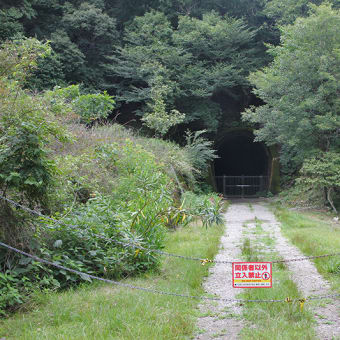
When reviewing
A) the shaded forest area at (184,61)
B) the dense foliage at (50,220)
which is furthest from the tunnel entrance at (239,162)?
the dense foliage at (50,220)

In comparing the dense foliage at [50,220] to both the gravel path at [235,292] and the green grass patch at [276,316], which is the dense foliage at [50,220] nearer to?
the gravel path at [235,292]

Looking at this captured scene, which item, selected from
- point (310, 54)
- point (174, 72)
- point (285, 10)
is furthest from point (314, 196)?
point (285, 10)

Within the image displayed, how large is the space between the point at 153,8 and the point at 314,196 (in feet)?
49.4

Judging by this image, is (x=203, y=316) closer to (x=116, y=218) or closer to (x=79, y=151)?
(x=116, y=218)

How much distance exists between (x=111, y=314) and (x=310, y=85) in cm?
1273

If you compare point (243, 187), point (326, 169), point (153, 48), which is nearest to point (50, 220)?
point (326, 169)

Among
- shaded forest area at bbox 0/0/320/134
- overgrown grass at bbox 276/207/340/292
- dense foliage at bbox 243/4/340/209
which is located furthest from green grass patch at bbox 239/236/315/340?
shaded forest area at bbox 0/0/320/134

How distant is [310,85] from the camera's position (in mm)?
13984

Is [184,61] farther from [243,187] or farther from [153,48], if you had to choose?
[243,187]

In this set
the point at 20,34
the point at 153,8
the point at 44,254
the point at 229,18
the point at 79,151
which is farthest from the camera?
the point at 153,8

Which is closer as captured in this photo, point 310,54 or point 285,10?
point 310,54

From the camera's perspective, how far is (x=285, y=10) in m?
20.0

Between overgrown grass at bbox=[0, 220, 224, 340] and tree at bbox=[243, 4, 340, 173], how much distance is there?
10.2 meters

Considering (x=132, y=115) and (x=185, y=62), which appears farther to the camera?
(x=132, y=115)
